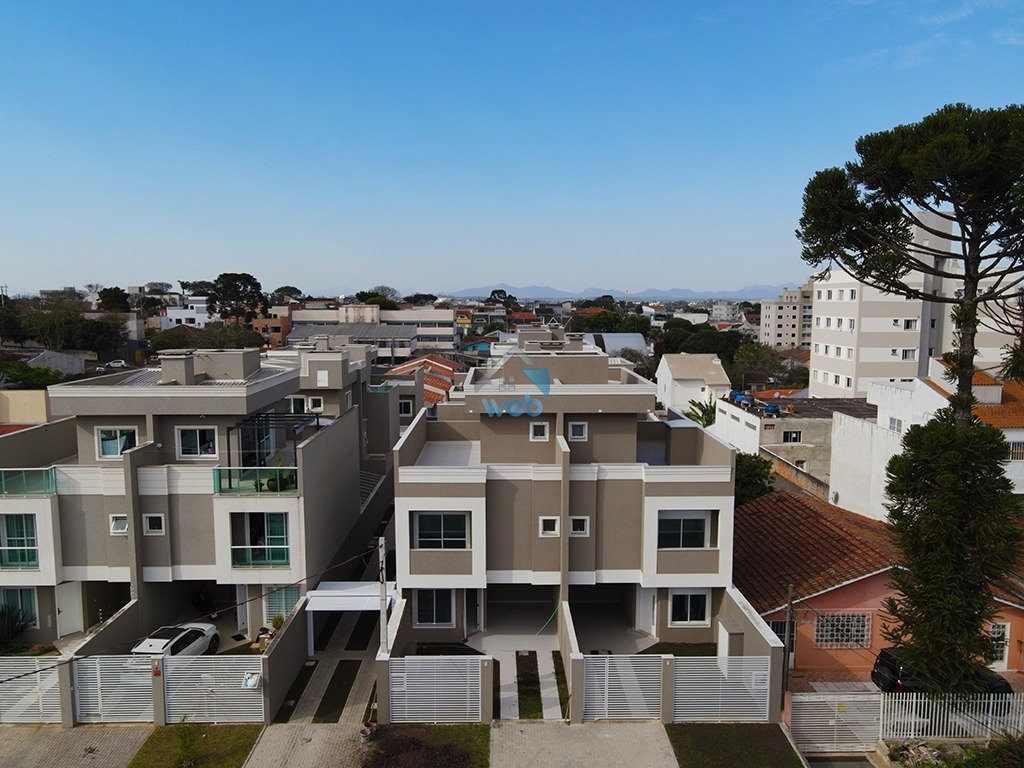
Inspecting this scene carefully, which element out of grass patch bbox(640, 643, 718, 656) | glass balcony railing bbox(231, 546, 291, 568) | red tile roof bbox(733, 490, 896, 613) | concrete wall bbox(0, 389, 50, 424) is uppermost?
concrete wall bbox(0, 389, 50, 424)

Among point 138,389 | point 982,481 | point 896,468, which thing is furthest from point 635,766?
point 138,389

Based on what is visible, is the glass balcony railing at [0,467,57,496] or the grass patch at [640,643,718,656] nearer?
the glass balcony railing at [0,467,57,496]

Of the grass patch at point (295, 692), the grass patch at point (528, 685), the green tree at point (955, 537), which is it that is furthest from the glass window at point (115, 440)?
the green tree at point (955, 537)

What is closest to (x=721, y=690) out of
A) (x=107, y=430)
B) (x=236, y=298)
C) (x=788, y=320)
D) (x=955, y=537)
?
(x=955, y=537)

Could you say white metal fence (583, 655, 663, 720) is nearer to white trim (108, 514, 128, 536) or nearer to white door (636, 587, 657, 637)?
white door (636, 587, 657, 637)

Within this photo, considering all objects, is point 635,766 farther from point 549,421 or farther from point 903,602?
point 549,421

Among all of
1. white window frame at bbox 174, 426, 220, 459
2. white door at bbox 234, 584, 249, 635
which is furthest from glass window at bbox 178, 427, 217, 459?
white door at bbox 234, 584, 249, 635

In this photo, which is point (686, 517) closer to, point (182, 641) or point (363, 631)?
point (363, 631)
